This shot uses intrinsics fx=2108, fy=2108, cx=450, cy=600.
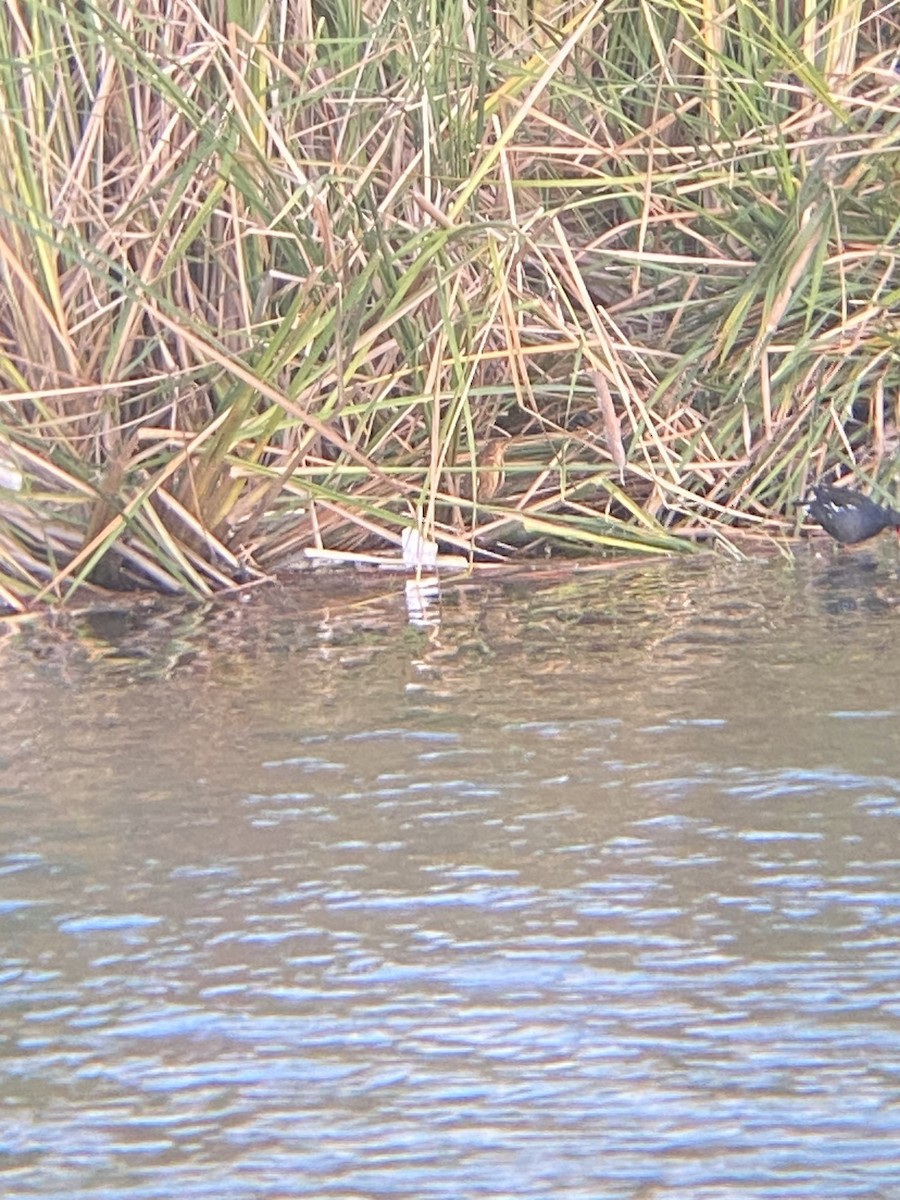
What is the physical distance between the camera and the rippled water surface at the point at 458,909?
1.57m

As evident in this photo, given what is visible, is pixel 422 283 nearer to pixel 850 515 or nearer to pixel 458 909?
pixel 850 515

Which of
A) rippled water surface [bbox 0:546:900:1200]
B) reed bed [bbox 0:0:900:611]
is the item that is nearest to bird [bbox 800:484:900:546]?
reed bed [bbox 0:0:900:611]

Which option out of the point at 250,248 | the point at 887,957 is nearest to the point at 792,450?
the point at 250,248

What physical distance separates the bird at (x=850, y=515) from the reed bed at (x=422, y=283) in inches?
6.2

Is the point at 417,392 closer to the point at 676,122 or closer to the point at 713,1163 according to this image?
the point at 676,122

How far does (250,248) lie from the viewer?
365 cm

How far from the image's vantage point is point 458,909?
6.64ft

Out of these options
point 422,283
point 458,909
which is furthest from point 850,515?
point 458,909

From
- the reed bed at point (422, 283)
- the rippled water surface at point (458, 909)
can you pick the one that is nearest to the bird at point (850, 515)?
the reed bed at point (422, 283)

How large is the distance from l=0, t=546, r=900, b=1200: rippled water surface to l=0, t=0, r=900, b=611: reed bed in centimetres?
43

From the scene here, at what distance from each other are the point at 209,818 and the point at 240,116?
1524 millimetres

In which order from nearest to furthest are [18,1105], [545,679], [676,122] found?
1. [18,1105]
2. [545,679]
3. [676,122]

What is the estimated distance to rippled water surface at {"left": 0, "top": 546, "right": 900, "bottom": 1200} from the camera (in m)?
1.57

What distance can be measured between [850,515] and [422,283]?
84 cm
